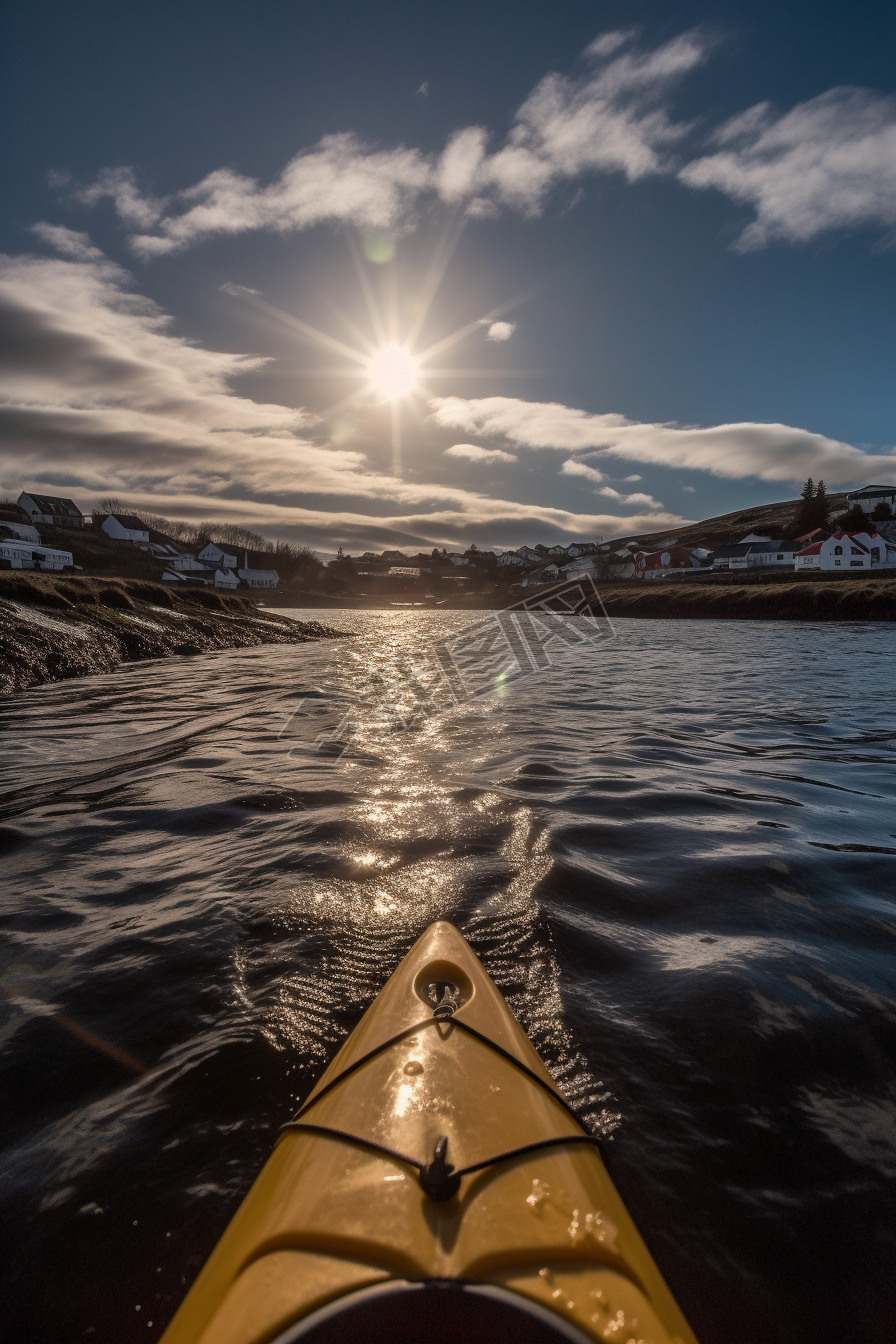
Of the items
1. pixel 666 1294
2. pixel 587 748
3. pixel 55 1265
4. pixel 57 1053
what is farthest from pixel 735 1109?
pixel 587 748

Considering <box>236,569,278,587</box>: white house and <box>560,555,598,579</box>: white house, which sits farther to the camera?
<box>560,555,598,579</box>: white house

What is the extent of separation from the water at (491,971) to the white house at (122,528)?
4129 inches

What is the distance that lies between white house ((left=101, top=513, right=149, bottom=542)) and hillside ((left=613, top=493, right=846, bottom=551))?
10032 cm

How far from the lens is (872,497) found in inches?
4633

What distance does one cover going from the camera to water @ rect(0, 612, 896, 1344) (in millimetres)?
2113

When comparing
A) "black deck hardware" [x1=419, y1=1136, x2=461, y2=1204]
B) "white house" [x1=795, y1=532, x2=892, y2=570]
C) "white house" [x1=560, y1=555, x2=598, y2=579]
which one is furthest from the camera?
"white house" [x1=560, y1=555, x2=598, y2=579]

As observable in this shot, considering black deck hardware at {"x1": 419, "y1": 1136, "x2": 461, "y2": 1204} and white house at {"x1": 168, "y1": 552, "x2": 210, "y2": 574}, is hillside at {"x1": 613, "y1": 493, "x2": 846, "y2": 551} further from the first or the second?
black deck hardware at {"x1": 419, "y1": 1136, "x2": 461, "y2": 1204}

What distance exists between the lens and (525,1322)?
1.42 metres

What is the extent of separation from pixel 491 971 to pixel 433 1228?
1917mm

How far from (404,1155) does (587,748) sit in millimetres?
7538

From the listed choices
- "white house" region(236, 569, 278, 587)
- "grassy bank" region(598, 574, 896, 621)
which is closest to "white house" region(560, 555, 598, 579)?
"white house" region(236, 569, 278, 587)

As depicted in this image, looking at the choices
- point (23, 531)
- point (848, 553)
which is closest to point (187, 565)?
point (23, 531)

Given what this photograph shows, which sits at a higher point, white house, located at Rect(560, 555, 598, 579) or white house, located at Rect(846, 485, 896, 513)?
white house, located at Rect(846, 485, 896, 513)

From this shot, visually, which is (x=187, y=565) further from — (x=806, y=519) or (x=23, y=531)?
(x=806, y=519)
